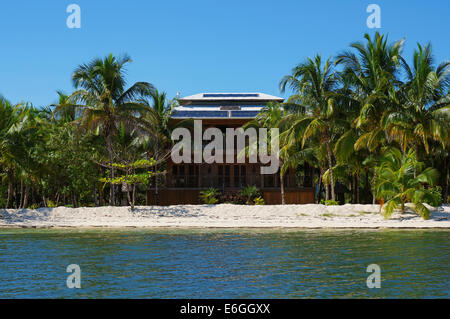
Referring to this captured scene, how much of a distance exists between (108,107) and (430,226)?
16.1 metres

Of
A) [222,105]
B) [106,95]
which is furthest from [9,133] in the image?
[222,105]

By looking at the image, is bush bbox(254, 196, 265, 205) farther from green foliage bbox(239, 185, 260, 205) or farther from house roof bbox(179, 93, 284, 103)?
house roof bbox(179, 93, 284, 103)

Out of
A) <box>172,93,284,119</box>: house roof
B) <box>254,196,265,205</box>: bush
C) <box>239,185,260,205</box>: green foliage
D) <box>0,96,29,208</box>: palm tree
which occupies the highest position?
<box>172,93,284,119</box>: house roof

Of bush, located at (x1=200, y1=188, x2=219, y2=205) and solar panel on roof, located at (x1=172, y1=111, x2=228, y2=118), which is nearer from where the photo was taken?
bush, located at (x1=200, y1=188, x2=219, y2=205)

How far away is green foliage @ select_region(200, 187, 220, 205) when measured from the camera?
2906 cm

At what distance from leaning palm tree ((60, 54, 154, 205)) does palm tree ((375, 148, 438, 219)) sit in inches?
491

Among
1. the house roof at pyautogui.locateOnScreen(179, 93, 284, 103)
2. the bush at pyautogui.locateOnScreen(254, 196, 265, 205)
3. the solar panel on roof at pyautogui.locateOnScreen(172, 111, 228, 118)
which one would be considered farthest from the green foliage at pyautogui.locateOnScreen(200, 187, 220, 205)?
the house roof at pyautogui.locateOnScreen(179, 93, 284, 103)

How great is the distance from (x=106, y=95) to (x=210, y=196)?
8.12m

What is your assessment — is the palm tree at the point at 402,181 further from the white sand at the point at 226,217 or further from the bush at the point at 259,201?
the bush at the point at 259,201

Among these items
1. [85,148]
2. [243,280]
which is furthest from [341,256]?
[85,148]

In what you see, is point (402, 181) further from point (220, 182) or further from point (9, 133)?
point (9, 133)

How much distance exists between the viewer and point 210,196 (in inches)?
1159

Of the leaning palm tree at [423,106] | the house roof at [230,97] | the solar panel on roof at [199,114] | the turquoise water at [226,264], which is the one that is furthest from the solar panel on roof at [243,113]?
the turquoise water at [226,264]
